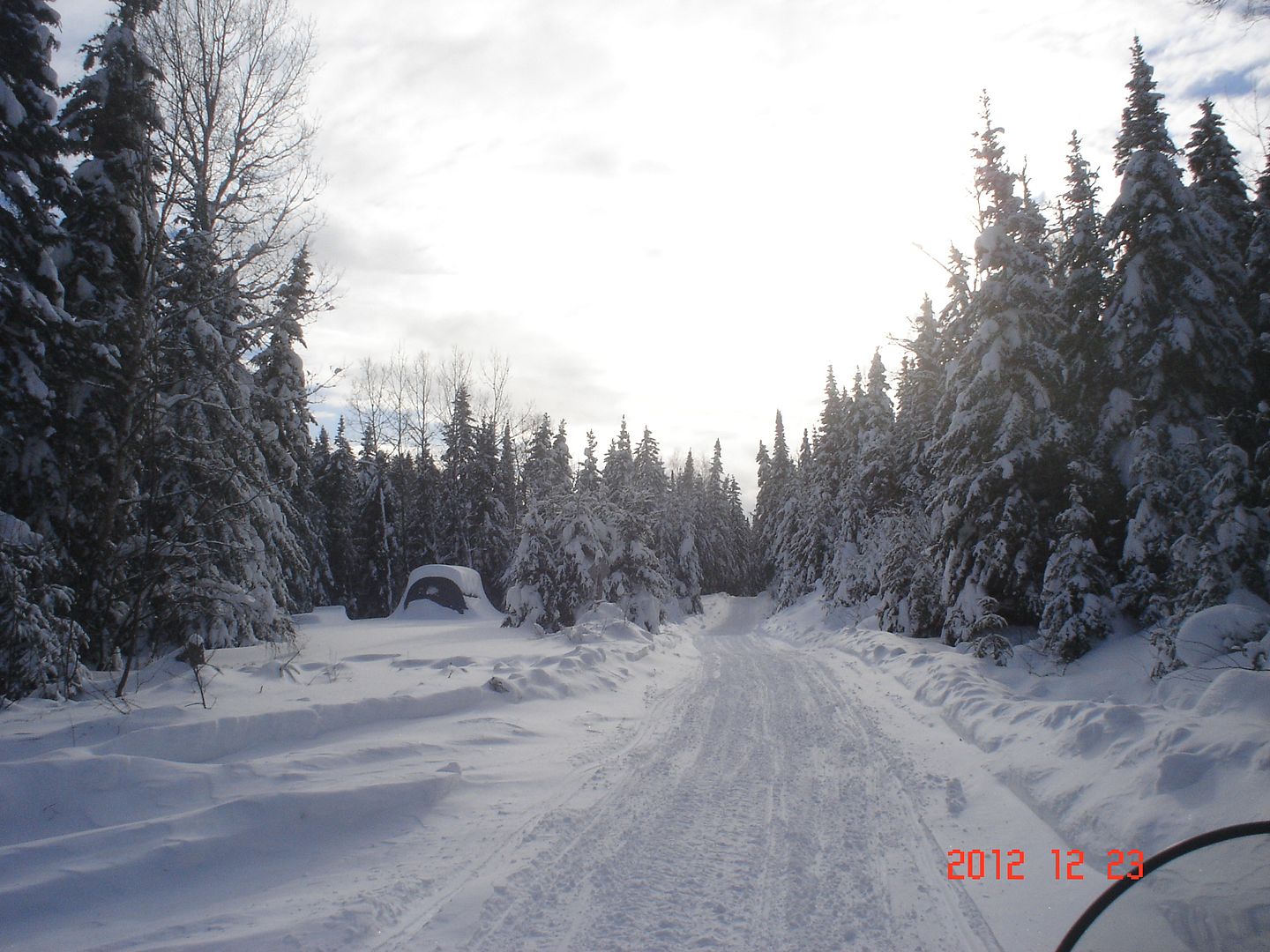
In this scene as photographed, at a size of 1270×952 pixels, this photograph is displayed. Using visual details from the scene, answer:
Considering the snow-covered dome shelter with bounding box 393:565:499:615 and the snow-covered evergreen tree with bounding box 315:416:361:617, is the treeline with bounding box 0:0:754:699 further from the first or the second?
the snow-covered evergreen tree with bounding box 315:416:361:617

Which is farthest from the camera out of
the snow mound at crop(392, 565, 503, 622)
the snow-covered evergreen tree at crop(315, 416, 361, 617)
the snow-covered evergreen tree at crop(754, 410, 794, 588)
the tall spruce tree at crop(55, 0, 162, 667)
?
the snow-covered evergreen tree at crop(754, 410, 794, 588)

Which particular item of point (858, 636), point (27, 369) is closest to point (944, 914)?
point (27, 369)

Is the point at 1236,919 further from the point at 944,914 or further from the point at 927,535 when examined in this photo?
the point at 927,535

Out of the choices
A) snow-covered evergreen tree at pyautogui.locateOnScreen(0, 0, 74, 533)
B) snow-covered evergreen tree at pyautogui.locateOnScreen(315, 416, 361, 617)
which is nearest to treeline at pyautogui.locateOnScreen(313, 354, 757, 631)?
snow-covered evergreen tree at pyautogui.locateOnScreen(315, 416, 361, 617)

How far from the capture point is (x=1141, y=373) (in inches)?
589

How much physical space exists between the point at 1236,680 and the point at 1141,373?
36.2ft

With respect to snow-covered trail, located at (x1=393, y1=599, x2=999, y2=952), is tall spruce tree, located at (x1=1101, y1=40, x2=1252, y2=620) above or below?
above

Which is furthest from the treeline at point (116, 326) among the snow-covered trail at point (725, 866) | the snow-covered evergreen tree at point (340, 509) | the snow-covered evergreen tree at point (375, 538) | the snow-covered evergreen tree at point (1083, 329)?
the snow-covered evergreen tree at point (340, 509)

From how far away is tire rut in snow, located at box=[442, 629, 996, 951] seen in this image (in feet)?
13.4

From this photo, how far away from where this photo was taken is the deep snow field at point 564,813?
4.23 m
